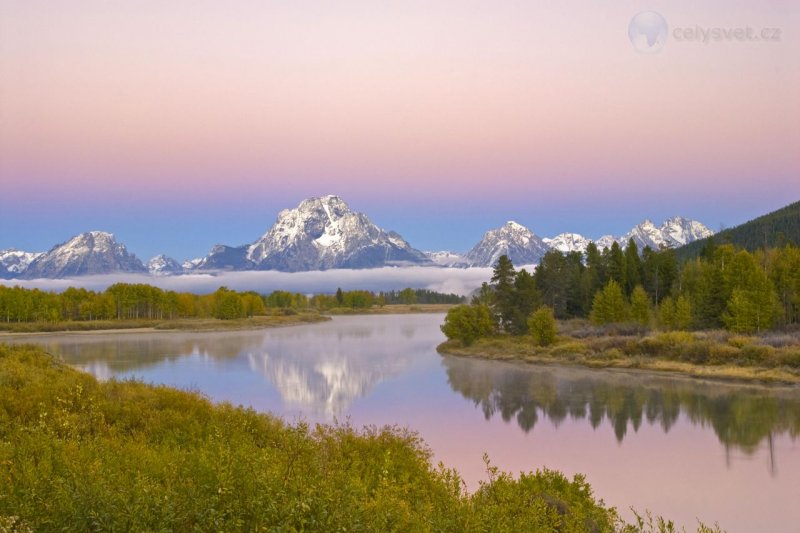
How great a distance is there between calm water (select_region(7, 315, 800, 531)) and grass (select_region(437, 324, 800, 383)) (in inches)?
117

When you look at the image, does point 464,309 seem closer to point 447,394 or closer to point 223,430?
point 447,394

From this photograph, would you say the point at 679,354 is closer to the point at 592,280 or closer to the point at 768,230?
the point at 592,280

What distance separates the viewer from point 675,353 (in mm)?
55844

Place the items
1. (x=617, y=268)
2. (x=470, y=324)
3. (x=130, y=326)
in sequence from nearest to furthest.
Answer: (x=470, y=324)
(x=617, y=268)
(x=130, y=326)

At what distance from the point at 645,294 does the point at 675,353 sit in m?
24.0

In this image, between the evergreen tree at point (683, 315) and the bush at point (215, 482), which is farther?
the evergreen tree at point (683, 315)

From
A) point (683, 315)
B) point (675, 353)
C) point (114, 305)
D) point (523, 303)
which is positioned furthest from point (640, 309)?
point (114, 305)

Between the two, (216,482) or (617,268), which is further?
(617,268)

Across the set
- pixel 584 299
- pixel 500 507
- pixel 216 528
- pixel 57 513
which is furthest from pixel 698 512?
pixel 584 299

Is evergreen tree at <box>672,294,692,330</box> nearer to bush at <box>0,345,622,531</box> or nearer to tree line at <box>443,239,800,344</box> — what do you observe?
tree line at <box>443,239,800,344</box>

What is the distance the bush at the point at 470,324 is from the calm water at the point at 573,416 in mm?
7506

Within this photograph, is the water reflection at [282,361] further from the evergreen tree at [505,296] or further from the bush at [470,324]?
the evergreen tree at [505,296]

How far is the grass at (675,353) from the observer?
48156 mm

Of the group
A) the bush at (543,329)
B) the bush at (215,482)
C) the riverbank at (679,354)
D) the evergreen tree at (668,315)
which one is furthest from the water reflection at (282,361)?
the evergreen tree at (668,315)
